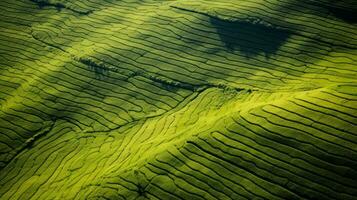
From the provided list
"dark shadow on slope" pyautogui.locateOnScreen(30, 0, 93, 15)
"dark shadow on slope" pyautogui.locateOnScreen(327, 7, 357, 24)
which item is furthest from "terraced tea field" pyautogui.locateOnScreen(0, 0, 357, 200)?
"dark shadow on slope" pyautogui.locateOnScreen(30, 0, 93, 15)

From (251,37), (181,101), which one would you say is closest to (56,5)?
(181,101)

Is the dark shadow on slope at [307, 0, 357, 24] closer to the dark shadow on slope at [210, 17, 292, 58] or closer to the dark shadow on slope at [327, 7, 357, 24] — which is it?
the dark shadow on slope at [327, 7, 357, 24]

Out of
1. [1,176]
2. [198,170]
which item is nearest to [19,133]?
[1,176]

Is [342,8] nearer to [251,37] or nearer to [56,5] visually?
[251,37]

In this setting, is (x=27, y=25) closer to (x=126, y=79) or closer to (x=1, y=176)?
(x=126, y=79)

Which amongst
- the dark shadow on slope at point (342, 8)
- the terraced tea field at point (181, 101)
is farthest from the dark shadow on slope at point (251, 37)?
the dark shadow on slope at point (342, 8)

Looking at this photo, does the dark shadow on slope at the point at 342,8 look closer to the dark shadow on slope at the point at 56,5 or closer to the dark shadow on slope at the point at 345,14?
the dark shadow on slope at the point at 345,14
